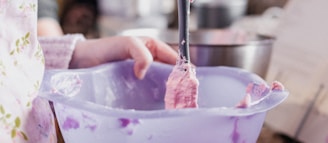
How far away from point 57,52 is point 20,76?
150mm

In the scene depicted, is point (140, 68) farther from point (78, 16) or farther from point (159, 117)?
point (78, 16)

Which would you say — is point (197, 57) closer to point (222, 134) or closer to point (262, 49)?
point (262, 49)

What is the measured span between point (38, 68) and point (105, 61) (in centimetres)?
15

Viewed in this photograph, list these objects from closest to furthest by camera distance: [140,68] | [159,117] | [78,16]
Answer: [159,117], [140,68], [78,16]

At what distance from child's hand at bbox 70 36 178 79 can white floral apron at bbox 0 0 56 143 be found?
133 millimetres

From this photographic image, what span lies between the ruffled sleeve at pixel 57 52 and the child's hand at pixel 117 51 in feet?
0.04

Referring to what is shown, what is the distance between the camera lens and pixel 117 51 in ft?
1.61

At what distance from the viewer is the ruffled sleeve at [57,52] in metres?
0.48

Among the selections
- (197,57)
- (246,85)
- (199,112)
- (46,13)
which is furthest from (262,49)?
(46,13)

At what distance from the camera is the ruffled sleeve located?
18.8 inches

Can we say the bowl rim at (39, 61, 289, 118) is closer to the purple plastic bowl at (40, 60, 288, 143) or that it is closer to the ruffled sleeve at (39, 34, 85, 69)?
the purple plastic bowl at (40, 60, 288, 143)

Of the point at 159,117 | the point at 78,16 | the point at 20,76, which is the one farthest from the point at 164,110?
the point at 78,16

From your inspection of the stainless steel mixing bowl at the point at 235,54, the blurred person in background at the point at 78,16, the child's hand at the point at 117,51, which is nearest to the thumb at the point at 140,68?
the child's hand at the point at 117,51

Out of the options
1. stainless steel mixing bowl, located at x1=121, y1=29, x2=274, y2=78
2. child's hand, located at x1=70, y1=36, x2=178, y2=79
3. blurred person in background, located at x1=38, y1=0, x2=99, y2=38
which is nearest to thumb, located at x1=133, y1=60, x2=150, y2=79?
child's hand, located at x1=70, y1=36, x2=178, y2=79
